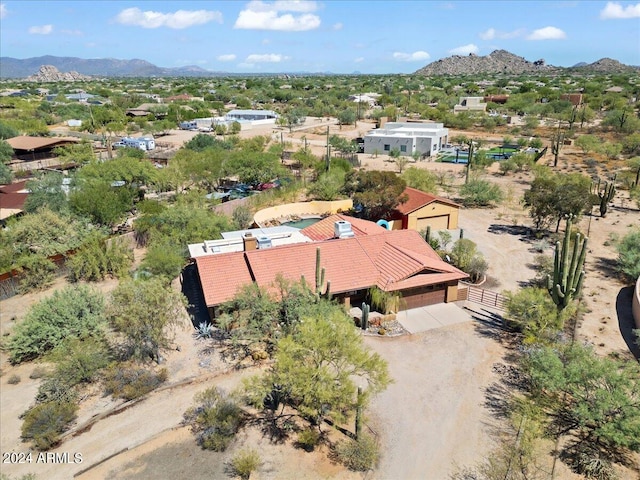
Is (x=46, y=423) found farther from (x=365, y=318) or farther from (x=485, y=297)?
(x=485, y=297)

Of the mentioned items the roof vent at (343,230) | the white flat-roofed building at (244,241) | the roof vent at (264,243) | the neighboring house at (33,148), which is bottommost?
the white flat-roofed building at (244,241)

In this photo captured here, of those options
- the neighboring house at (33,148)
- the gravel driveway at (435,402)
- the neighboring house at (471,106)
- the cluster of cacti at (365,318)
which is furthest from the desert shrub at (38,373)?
the neighboring house at (471,106)

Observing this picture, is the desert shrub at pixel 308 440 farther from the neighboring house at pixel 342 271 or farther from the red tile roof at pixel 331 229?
the red tile roof at pixel 331 229

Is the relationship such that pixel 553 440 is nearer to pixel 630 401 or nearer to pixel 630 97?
pixel 630 401

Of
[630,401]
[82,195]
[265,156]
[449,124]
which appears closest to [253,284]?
[630,401]

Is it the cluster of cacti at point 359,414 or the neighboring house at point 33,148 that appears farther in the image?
the neighboring house at point 33,148

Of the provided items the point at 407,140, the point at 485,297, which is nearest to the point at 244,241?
the point at 485,297
